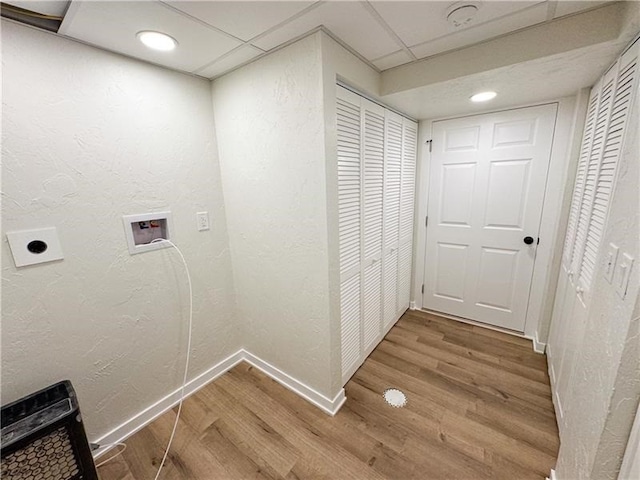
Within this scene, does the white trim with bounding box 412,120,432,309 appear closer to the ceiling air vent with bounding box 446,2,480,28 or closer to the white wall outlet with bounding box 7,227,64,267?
the ceiling air vent with bounding box 446,2,480,28

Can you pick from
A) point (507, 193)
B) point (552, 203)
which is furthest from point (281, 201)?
point (552, 203)

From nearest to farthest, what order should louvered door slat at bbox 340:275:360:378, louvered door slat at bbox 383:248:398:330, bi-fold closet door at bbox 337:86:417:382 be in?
bi-fold closet door at bbox 337:86:417:382 < louvered door slat at bbox 340:275:360:378 < louvered door slat at bbox 383:248:398:330

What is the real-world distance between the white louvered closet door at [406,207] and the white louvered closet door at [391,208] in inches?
3.1

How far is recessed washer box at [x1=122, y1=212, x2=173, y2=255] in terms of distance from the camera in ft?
4.62

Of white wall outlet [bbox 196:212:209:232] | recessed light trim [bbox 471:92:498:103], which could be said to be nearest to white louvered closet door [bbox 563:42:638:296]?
recessed light trim [bbox 471:92:498:103]

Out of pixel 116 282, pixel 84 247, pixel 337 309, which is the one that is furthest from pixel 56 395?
pixel 337 309

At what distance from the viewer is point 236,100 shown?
159 centimetres

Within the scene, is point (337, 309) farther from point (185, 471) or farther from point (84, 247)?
point (84, 247)

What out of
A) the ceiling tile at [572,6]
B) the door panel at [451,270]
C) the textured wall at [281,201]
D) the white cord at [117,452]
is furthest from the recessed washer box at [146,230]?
the door panel at [451,270]

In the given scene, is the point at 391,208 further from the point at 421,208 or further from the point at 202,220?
the point at 202,220

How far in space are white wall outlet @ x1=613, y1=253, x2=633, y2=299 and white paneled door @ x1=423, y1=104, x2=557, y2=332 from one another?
1522mm

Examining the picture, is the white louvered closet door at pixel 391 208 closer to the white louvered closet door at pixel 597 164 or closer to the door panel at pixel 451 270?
the door panel at pixel 451 270

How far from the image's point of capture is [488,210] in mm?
2281

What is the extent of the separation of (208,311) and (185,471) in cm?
87
